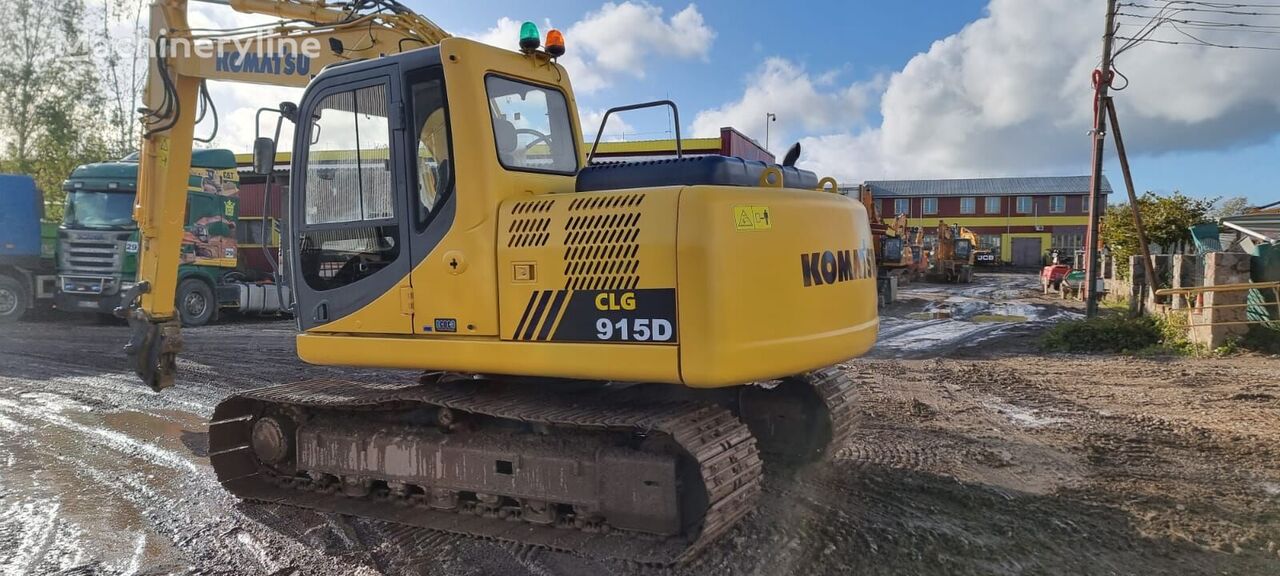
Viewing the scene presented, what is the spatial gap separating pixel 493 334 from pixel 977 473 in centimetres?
327

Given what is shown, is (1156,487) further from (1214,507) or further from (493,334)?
(493,334)

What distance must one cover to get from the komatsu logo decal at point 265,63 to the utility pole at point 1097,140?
12.2 m

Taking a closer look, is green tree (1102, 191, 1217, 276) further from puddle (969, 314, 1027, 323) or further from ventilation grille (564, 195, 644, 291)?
ventilation grille (564, 195, 644, 291)

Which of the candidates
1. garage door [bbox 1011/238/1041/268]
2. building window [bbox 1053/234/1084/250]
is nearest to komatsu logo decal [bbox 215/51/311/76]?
garage door [bbox 1011/238/1041/268]

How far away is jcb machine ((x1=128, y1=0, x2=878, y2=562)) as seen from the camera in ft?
11.3

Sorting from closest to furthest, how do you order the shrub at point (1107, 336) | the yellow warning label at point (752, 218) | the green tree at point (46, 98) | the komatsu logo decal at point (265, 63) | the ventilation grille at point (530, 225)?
1. the yellow warning label at point (752, 218)
2. the ventilation grille at point (530, 225)
3. the komatsu logo decal at point (265, 63)
4. the shrub at point (1107, 336)
5. the green tree at point (46, 98)

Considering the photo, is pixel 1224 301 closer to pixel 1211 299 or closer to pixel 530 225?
pixel 1211 299

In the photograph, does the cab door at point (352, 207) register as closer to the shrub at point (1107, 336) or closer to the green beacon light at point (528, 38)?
the green beacon light at point (528, 38)

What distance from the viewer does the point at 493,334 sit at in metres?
3.86

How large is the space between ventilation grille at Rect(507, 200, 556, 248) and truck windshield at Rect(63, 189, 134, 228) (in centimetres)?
1419


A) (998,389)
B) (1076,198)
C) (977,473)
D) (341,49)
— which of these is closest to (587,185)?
(341,49)

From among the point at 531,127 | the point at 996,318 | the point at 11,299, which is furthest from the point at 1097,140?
the point at 11,299

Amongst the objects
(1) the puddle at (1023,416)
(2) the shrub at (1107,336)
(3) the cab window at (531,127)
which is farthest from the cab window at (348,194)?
(2) the shrub at (1107,336)

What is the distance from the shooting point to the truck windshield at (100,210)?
48.1ft
